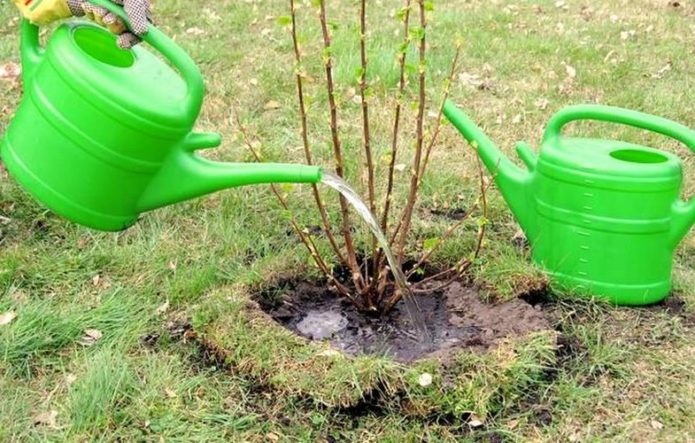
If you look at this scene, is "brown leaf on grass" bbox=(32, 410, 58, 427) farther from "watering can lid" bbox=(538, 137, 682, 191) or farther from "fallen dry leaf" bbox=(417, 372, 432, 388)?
"watering can lid" bbox=(538, 137, 682, 191)

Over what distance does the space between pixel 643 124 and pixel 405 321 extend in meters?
0.87

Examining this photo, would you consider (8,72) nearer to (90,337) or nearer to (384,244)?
(90,337)

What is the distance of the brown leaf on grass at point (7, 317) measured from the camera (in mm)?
2453

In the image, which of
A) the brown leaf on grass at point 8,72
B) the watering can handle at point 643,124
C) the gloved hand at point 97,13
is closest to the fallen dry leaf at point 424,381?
the watering can handle at point 643,124

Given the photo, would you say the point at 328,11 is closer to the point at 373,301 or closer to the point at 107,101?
the point at 373,301

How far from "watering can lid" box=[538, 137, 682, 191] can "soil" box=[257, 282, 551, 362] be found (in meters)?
0.41

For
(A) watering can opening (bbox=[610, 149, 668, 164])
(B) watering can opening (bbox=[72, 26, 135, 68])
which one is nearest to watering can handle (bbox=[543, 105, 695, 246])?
(A) watering can opening (bbox=[610, 149, 668, 164])

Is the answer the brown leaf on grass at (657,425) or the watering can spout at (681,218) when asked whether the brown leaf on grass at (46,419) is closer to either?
the brown leaf on grass at (657,425)

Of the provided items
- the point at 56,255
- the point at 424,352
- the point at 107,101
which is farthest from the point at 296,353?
the point at 56,255

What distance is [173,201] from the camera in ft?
6.98

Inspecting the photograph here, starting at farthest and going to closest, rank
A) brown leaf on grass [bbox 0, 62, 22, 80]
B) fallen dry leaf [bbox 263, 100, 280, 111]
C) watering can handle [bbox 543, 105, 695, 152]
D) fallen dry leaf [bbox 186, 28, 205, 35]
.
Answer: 1. fallen dry leaf [bbox 186, 28, 205, 35]
2. brown leaf on grass [bbox 0, 62, 22, 80]
3. fallen dry leaf [bbox 263, 100, 280, 111]
4. watering can handle [bbox 543, 105, 695, 152]

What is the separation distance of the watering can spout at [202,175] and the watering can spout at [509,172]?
0.74 metres

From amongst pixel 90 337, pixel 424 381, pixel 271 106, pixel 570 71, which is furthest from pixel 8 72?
pixel 424 381

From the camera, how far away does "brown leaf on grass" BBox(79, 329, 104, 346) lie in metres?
2.44
